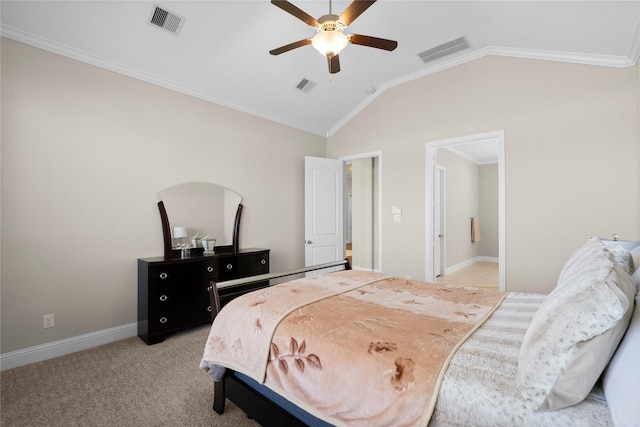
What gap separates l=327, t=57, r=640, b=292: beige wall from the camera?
2.79 meters

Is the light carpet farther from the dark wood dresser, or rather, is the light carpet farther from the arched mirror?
the arched mirror

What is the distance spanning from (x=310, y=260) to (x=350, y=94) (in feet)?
8.42

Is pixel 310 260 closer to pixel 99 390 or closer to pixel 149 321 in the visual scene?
pixel 149 321

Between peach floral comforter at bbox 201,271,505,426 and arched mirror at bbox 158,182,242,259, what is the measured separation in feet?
6.34

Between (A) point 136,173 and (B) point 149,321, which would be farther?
(A) point 136,173

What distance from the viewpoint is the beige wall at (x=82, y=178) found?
2438mm

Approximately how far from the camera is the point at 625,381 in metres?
0.76

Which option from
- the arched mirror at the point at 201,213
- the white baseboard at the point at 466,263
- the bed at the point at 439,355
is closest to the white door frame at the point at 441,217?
the white baseboard at the point at 466,263

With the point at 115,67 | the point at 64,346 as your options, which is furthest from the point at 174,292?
the point at 115,67

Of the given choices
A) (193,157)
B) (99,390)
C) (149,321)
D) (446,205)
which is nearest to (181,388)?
(99,390)

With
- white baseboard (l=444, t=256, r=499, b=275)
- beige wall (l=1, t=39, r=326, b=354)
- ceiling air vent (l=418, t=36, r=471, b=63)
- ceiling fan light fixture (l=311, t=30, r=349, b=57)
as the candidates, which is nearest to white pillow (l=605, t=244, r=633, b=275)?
ceiling fan light fixture (l=311, t=30, r=349, b=57)

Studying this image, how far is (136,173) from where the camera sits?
3.08 meters

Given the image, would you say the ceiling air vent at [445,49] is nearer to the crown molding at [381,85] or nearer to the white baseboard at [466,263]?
the crown molding at [381,85]

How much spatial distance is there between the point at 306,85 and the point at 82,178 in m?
2.77
